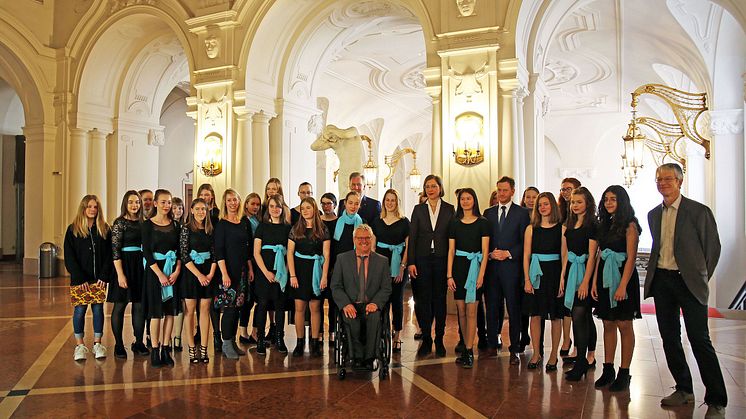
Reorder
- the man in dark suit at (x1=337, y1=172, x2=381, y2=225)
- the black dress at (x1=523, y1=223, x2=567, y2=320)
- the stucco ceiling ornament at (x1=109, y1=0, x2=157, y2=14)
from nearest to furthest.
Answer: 1. the black dress at (x1=523, y1=223, x2=567, y2=320)
2. the man in dark suit at (x1=337, y1=172, x2=381, y2=225)
3. the stucco ceiling ornament at (x1=109, y1=0, x2=157, y2=14)

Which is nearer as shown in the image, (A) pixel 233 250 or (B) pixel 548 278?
(B) pixel 548 278

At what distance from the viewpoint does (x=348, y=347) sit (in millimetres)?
4730

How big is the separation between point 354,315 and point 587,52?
1197 cm

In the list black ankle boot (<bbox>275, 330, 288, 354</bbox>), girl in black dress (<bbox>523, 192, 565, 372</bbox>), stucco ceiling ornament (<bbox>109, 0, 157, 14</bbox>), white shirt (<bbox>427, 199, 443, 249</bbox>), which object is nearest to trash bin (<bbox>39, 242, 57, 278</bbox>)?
stucco ceiling ornament (<bbox>109, 0, 157, 14</bbox>)

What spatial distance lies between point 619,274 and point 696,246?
0.67m

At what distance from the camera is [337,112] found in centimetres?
1872

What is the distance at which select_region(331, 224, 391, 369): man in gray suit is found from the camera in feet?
15.6

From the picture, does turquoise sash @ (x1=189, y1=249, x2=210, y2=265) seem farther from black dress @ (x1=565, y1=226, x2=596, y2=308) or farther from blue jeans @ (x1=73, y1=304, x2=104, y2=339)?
black dress @ (x1=565, y1=226, x2=596, y2=308)

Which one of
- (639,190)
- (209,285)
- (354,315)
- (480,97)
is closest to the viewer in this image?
(354,315)

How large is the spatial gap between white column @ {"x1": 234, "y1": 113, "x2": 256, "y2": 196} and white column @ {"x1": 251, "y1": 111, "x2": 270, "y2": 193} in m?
0.20

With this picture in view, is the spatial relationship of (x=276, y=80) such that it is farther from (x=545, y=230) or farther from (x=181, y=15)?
(x=545, y=230)

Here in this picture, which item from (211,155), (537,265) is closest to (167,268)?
(537,265)

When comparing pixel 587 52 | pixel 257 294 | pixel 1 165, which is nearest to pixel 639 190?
pixel 587 52

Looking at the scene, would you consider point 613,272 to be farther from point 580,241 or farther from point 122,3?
point 122,3
